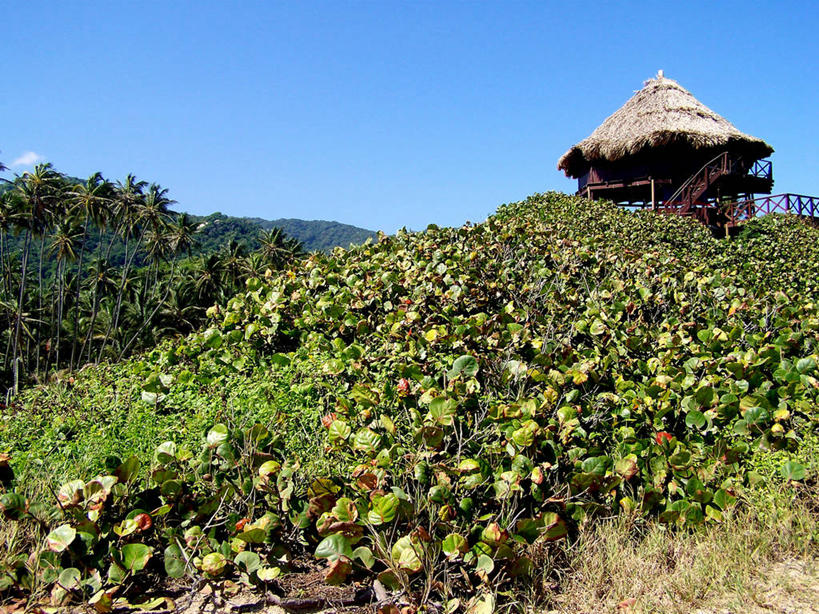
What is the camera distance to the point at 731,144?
2020 centimetres

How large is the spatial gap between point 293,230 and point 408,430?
376 feet

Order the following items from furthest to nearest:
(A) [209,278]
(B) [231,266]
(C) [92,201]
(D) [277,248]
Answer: (D) [277,248]
(B) [231,266]
(A) [209,278]
(C) [92,201]

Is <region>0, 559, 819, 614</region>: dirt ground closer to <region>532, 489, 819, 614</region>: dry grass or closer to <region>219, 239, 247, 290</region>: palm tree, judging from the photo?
<region>532, 489, 819, 614</region>: dry grass

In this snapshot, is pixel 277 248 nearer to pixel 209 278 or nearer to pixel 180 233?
pixel 209 278

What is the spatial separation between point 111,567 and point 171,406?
1.55m

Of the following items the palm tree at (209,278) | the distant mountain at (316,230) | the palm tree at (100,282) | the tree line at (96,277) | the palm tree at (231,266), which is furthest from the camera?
the distant mountain at (316,230)

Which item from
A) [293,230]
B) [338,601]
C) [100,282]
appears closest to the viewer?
[338,601]

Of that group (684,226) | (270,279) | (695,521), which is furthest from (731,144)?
(695,521)

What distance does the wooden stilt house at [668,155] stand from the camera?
19.3 meters

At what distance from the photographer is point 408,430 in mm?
3264

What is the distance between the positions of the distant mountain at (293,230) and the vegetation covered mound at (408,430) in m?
66.1

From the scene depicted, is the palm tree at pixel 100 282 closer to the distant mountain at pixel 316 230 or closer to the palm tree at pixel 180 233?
the palm tree at pixel 180 233

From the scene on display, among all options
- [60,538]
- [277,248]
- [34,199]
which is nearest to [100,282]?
[34,199]

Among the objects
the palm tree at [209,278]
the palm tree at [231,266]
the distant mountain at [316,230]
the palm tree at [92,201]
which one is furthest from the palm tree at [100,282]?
the distant mountain at [316,230]
